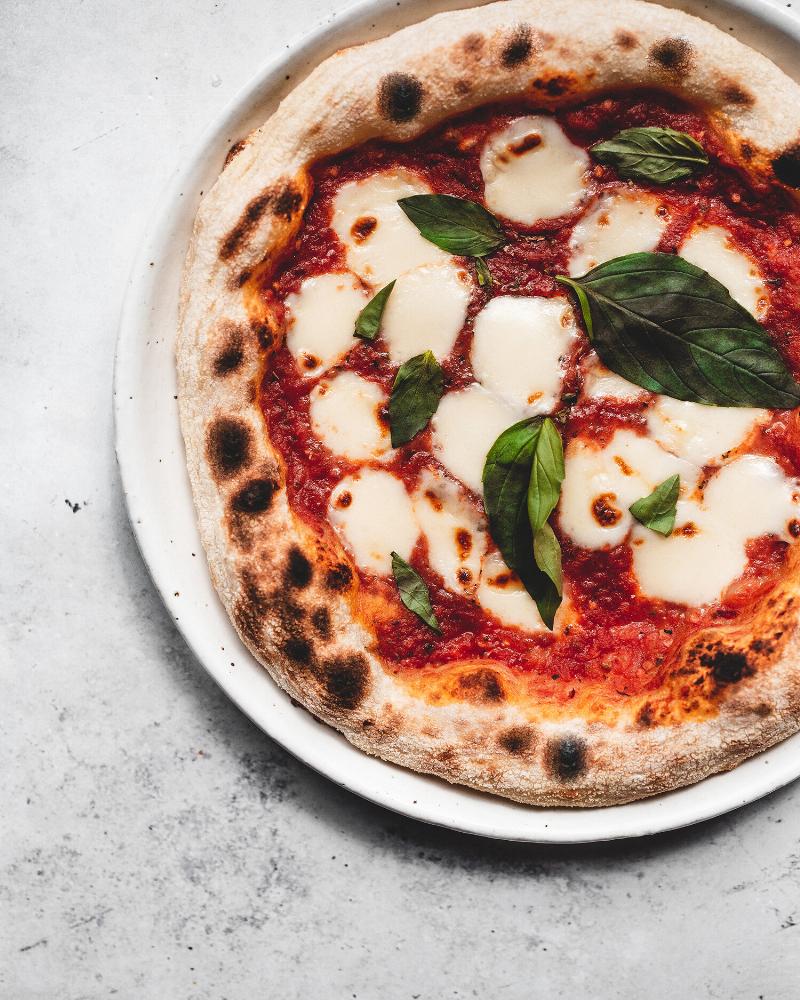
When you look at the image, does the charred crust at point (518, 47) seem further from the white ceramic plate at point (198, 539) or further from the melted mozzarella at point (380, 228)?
the melted mozzarella at point (380, 228)

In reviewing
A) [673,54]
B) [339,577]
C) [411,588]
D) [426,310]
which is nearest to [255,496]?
[339,577]

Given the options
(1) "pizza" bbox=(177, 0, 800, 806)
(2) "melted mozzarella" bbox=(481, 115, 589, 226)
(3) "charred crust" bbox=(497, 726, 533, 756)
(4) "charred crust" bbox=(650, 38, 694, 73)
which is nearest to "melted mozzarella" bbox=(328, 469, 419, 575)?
(1) "pizza" bbox=(177, 0, 800, 806)

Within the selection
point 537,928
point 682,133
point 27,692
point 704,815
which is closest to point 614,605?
point 704,815

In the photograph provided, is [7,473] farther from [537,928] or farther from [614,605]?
[537,928]

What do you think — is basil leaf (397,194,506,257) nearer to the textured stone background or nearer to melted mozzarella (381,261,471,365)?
melted mozzarella (381,261,471,365)

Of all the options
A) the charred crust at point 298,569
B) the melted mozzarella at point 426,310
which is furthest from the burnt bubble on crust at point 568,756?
the melted mozzarella at point 426,310

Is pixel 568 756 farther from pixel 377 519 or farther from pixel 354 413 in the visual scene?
pixel 354 413
